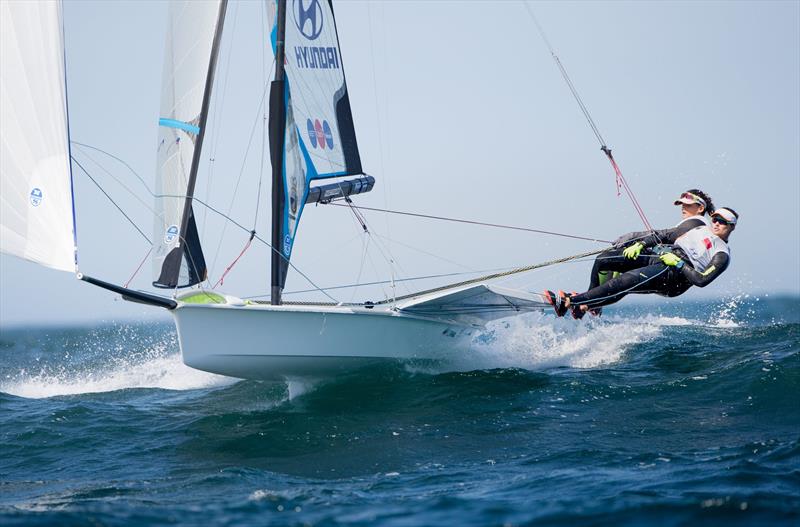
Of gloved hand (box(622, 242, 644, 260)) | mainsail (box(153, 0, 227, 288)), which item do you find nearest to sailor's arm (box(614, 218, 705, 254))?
gloved hand (box(622, 242, 644, 260))

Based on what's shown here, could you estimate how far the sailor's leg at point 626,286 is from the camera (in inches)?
335

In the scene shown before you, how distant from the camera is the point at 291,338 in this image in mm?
7660

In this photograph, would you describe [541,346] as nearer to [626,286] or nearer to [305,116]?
[626,286]

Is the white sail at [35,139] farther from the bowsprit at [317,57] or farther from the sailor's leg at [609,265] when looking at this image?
the sailor's leg at [609,265]

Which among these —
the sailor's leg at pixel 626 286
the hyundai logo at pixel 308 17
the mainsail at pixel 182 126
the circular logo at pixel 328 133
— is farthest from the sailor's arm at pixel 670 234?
the mainsail at pixel 182 126

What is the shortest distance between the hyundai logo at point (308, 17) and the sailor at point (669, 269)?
436 cm

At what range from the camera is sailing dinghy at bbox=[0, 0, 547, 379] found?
19.2 feet

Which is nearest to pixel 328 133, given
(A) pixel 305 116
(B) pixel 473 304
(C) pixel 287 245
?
(A) pixel 305 116

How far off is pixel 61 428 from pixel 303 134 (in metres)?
4.29

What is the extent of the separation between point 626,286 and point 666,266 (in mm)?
497

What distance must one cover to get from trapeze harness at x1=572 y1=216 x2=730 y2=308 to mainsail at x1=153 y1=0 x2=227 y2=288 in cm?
470

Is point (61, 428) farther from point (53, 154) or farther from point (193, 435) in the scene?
point (53, 154)

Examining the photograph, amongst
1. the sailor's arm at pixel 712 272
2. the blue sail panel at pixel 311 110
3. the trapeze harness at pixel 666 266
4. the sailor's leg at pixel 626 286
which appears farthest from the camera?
the blue sail panel at pixel 311 110

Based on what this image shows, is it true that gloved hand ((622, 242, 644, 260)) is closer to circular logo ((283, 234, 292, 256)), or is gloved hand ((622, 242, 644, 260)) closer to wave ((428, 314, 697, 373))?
wave ((428, 314, 697, 373))
